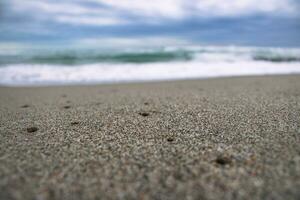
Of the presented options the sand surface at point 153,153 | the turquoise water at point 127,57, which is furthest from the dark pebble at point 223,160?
the turquoise water at point 127,57

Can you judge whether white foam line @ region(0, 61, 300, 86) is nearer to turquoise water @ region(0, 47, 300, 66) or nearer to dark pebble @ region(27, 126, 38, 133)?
turquoise water @ region(0, 47, 300, 66)

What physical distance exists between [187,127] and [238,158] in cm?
106

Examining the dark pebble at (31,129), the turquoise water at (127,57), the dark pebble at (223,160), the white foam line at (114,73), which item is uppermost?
the turquoise water at (127,57)

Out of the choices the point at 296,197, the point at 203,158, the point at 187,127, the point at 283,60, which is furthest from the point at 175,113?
the point at 283,60

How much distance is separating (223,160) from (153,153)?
733mm

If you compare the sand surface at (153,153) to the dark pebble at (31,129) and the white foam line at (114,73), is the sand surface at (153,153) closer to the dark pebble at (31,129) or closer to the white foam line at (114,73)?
the dark pebble at (31,129)

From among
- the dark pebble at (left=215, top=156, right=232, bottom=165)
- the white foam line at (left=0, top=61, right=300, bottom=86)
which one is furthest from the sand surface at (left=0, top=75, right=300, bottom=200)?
the white foam line at (left=0, top=61, right=300, bottom=86)

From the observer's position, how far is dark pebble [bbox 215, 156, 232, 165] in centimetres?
221

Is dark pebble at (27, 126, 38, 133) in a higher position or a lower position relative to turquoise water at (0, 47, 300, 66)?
lower

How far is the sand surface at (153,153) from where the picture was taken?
6.05 feet

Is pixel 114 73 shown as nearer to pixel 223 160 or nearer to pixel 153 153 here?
pixel 153 153

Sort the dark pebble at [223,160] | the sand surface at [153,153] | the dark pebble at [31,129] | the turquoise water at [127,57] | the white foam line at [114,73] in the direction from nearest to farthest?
the sand surface at [153,153]
the dark pebble at [223,160]
the dark pebble at [31,129]
the white foam line at [114,73]
the turquoise water at [127,57]

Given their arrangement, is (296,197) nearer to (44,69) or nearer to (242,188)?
(242,188)

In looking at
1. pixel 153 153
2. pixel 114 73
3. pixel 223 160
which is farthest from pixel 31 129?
pixel 114 73
